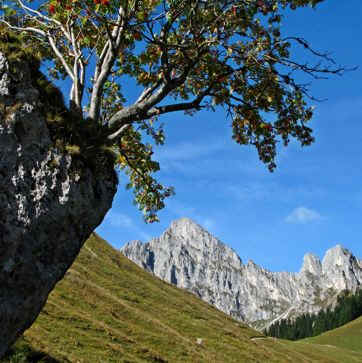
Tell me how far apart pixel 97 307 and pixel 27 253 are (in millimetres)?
37844

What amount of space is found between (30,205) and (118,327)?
3549cm

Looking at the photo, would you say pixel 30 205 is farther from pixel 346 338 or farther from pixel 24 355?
pixel 346 338

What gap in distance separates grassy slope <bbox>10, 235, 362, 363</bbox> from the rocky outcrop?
15582mm

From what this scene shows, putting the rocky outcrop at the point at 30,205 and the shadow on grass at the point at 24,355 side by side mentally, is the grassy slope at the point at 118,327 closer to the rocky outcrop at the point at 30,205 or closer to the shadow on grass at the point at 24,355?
the shadow on grass at the point at 24,355

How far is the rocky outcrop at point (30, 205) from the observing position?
8023 millimetres

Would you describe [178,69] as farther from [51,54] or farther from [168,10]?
[51,54]

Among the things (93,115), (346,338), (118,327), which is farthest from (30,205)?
(346,338)

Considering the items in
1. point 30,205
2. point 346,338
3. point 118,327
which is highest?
point 346,338

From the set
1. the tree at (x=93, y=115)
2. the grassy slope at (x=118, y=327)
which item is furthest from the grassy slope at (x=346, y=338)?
the tree at (x=93, y=115)

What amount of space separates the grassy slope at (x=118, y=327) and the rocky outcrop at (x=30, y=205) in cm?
1558

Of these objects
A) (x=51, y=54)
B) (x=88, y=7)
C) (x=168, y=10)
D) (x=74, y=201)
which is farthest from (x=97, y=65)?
(x=74, y=201)

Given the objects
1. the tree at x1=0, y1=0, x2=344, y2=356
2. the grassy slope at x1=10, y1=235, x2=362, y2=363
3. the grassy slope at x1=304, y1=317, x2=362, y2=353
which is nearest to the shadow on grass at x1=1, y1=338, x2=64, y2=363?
the grassy slope at x1=10, y1=235, x2=362, y2=363

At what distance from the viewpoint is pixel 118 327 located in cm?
4034

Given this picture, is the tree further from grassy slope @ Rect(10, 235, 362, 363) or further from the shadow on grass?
grassy slope @ Rect(10, 235, 362, 363)
